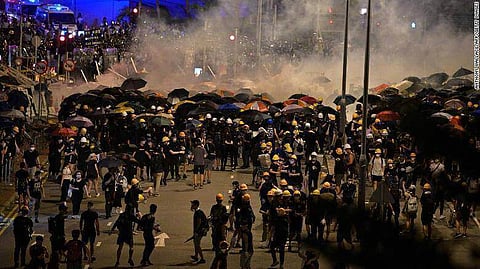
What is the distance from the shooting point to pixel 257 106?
3145 centimetres

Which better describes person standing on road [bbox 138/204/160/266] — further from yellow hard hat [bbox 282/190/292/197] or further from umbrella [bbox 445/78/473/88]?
umbrella [bbox 445/78/473/88]

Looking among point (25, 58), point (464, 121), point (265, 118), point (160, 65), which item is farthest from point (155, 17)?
point (464, 121)

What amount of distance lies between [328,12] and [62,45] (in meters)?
26.3

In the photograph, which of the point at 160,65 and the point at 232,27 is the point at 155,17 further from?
the point at 160,65

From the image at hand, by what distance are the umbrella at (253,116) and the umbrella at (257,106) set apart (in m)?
1.03

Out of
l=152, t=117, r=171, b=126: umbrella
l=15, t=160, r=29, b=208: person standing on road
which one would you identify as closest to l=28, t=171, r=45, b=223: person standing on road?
l=15, t=160, r=29, b=208: person standing on road

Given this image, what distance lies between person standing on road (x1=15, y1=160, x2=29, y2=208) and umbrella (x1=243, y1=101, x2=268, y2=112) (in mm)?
12501

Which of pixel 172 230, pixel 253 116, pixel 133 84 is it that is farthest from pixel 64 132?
pixel 133 84

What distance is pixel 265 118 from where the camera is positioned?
29.4 metres

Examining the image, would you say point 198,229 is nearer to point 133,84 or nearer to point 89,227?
point 89,227

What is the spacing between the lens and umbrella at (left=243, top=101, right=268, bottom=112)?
102 ft

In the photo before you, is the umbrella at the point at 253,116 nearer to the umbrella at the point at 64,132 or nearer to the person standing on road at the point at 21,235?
the umbrella at the point at 64,132

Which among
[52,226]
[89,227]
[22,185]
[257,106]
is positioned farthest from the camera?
[257,106]

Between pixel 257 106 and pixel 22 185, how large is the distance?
1311 cm
